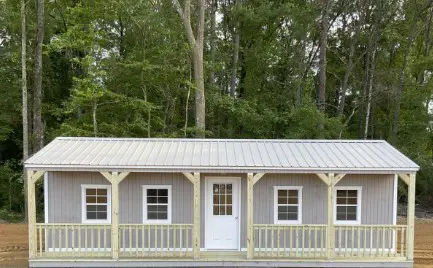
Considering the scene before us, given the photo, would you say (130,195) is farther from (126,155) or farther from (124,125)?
(124,125)

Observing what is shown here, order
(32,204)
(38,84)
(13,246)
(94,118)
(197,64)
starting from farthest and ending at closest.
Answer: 1. (38,84)
2. (197,64)
3. (94,118)
4. (13,246)
5. (32,204)

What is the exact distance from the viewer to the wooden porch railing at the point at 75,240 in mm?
8453

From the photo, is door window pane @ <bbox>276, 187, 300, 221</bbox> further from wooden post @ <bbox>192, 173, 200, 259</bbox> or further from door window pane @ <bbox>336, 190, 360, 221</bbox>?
wooden post @ <bbox>192, 173, 200, 259</bbox>

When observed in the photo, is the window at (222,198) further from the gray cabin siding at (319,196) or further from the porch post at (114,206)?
the porch post at (114,206)

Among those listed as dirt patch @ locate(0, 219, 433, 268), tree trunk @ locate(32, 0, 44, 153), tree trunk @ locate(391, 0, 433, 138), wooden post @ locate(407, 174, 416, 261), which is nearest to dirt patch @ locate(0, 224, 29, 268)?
dirt patch @ locate(0, 219, 433, 268)

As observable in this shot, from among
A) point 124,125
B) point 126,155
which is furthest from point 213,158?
point 124,125

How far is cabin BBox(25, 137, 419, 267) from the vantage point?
857 cm

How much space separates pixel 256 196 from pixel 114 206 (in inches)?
139

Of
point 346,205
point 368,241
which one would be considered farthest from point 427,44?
point 368,241

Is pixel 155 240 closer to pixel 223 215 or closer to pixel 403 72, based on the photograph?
pixel 223 215

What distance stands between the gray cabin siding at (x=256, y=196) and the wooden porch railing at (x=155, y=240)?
0.35 m

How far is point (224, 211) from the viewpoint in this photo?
30.5ft

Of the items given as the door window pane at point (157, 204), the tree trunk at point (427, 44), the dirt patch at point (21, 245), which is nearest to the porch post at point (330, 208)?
the dirt patch at point (21, 245)

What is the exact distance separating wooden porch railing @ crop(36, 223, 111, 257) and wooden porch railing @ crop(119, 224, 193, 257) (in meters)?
0.45
